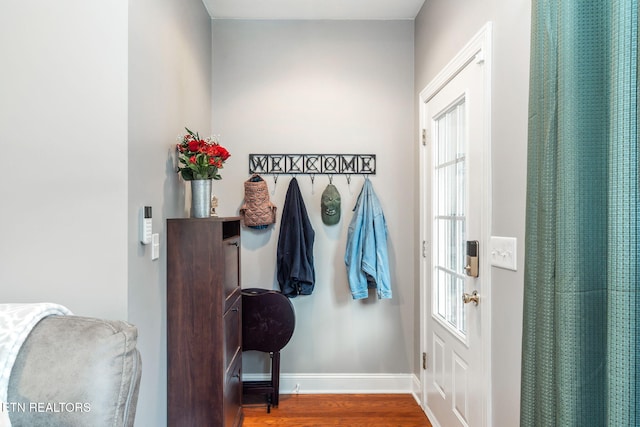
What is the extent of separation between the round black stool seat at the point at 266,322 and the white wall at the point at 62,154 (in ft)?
3.78

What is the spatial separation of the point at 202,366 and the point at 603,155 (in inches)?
71.4

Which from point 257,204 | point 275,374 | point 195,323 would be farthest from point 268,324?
point 257,204

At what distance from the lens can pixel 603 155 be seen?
2.89 ft

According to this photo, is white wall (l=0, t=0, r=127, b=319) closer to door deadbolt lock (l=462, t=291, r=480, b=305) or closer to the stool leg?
the stool leg

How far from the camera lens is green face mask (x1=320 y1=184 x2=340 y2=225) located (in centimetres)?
264

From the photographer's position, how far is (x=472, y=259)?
67.5 inches

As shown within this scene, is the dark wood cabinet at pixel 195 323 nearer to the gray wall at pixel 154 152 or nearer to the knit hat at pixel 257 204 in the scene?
the gray wall at pixel 154 152

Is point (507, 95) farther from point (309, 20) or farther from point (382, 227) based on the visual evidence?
point (309, 20)

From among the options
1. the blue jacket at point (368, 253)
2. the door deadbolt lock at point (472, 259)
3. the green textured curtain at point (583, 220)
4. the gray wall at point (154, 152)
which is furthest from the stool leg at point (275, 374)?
the green textured curtain at point (583, 220)

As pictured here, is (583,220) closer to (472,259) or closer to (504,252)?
(504,252)

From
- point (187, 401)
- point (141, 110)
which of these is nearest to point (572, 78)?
point (141, 110)

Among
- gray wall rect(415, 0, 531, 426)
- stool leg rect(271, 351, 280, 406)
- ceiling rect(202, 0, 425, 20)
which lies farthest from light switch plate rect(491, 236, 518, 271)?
ceiling rect(202, 0, 425, 20)

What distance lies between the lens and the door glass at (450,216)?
193 cm

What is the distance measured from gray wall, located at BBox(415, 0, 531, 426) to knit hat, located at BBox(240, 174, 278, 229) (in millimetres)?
1573
